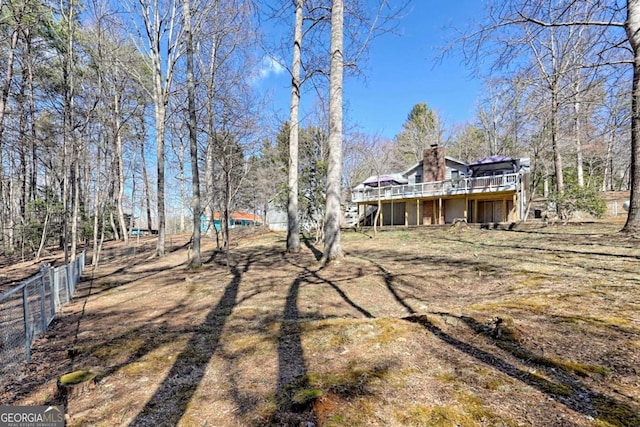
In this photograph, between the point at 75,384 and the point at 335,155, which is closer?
the point at 75,384

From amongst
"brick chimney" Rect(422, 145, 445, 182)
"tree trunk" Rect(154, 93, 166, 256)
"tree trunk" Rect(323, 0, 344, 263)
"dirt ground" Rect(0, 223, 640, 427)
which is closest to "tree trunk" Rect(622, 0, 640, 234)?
"dirt ground" Rect(0, 223, 640, 427)

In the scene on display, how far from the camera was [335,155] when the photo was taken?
746 centimetres

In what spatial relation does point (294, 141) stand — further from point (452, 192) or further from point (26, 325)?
point (452, 192)

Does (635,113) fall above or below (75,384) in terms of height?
above

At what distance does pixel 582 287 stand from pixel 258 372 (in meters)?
Answer: 4.48

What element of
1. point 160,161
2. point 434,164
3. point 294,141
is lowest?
point 160,161

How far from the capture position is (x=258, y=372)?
2.58m

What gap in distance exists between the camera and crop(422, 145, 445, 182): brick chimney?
20.3 meters

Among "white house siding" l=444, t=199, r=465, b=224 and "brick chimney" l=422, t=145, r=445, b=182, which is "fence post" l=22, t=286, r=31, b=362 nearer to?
"white house siding" l=444, t=199, r=465, b=224

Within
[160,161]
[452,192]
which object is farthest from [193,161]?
[452,192]

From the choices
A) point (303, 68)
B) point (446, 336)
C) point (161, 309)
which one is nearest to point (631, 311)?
point (446, 336)

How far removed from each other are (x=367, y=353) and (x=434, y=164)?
19.7 m

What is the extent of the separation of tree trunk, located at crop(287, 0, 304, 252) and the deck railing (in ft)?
19.2

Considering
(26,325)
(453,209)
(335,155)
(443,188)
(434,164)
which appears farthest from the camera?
(434,164)
